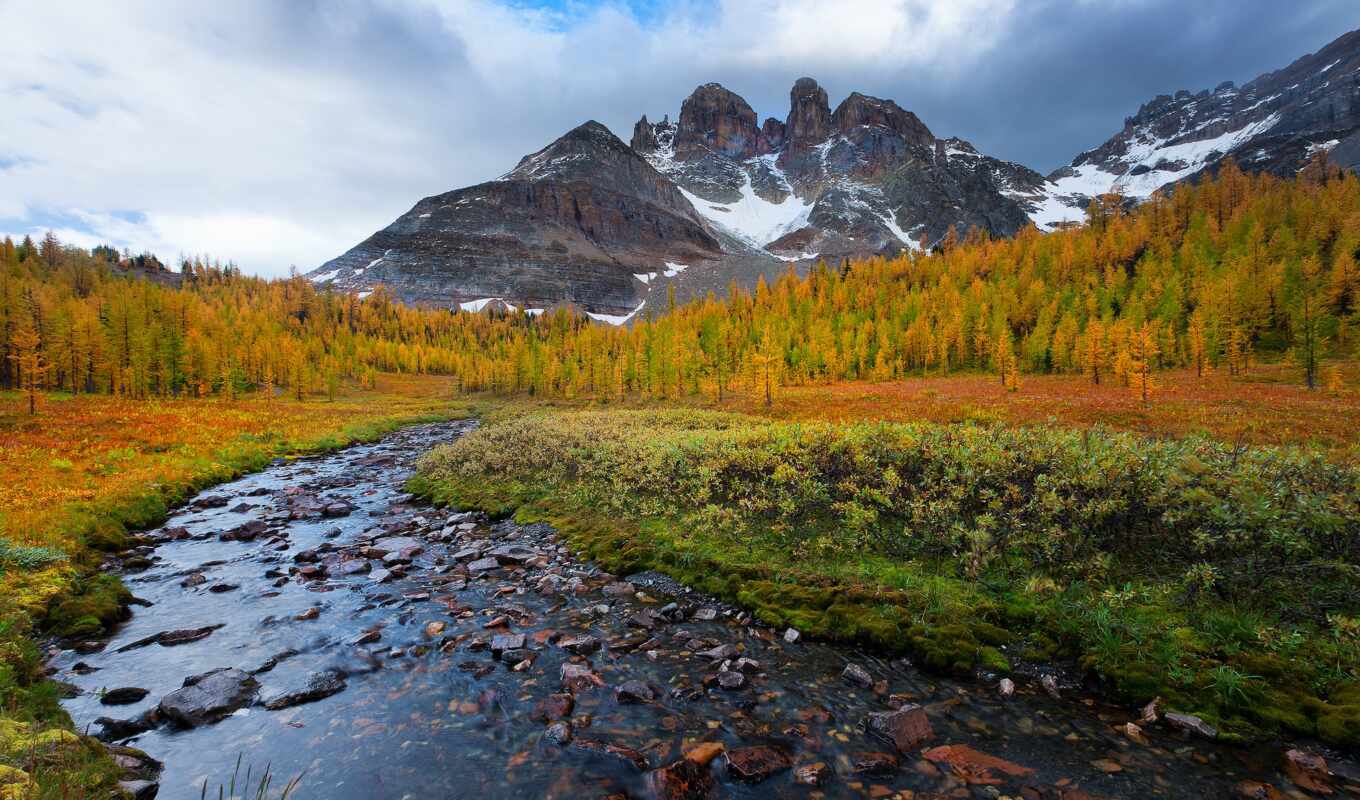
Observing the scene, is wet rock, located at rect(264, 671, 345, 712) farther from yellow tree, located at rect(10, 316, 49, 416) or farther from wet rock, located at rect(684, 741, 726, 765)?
yellow tree, located at rect(10, 316, 49, 416)

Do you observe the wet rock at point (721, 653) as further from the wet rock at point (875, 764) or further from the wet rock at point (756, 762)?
the wet rock at point (875, 764)

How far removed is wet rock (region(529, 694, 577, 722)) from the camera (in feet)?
27.8

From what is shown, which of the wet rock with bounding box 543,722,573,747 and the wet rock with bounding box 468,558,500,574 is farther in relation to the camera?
the wet rock with bounding box 468,558,500,574

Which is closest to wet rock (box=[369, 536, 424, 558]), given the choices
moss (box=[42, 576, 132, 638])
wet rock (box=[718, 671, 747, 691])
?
moss (box=[42, 576, 132, 638])

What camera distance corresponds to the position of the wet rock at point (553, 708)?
8461mm

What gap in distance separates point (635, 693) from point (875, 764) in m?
3.85

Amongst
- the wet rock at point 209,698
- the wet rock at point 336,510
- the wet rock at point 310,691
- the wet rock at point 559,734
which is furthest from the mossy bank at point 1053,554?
the wet rock at point 336,510

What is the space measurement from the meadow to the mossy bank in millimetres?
10331

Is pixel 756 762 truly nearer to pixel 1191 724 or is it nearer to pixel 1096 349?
pixel 1191 724

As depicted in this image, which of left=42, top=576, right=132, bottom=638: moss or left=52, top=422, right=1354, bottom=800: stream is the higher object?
left=42, top=576, right=132, bottom=638: moss

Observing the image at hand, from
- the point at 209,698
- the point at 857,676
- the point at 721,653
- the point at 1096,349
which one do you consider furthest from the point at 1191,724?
the point at 1096,349

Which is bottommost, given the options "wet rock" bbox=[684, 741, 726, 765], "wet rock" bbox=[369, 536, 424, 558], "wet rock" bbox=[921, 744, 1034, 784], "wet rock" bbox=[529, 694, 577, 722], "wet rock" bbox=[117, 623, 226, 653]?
"wet rock" bbox=[369, 536, 424, 558]

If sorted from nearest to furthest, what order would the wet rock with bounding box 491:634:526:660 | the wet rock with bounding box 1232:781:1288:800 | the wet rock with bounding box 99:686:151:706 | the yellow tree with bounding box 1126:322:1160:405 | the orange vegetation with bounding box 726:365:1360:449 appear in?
1. the wet rock with bounding box 1232:781:1288:800
2. the wet rock with bounding box 99:686:151:706
3. the wet rock with bounding box 491:634:526:660
4. the orange vegetation with bounding box 726:365:1360:449
5. the yellow tree with bounding box 1126:322:1160:405

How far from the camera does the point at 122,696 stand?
8.81m
